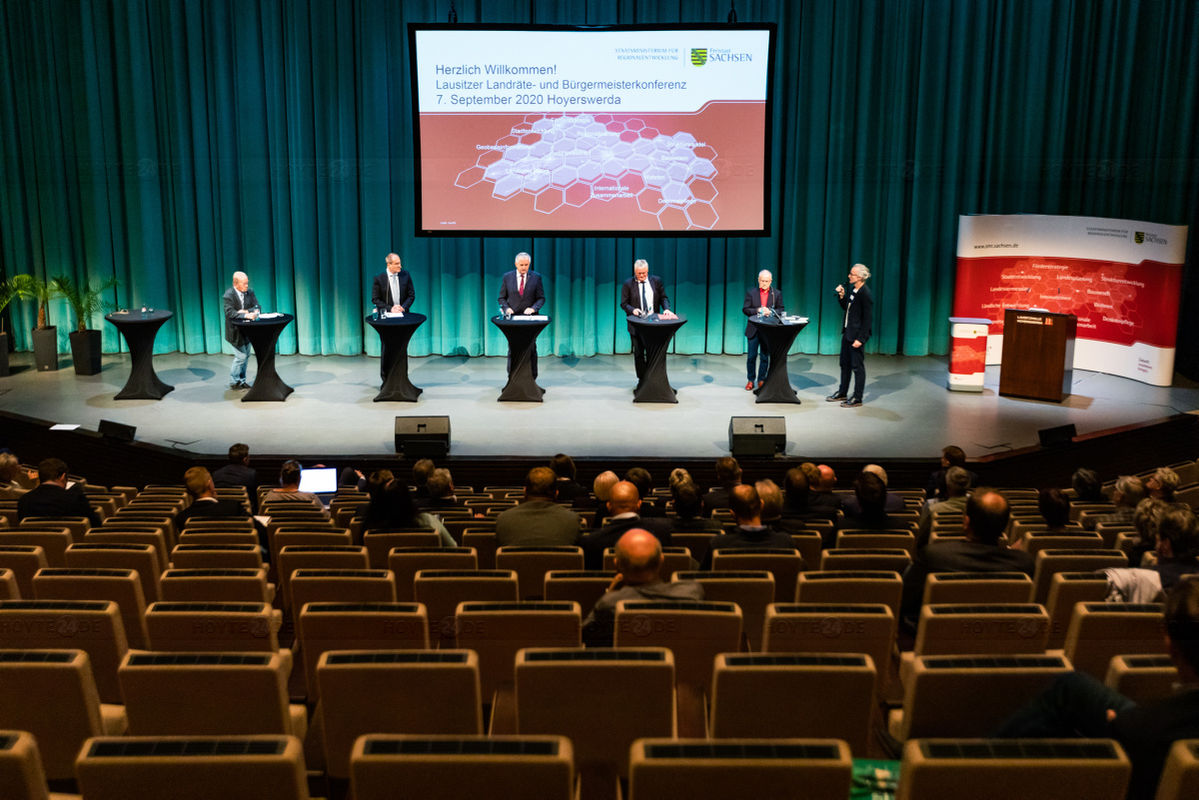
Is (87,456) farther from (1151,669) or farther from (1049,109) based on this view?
(1049,109)

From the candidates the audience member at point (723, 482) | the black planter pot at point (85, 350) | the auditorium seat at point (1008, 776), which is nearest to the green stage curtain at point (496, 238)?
the black planter pot at point (85, 350)

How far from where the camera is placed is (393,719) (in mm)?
2607

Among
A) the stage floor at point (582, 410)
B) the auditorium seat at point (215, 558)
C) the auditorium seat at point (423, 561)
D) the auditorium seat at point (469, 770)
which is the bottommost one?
the stage floor at point (582, 410)

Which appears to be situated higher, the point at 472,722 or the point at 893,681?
the point at 472,722

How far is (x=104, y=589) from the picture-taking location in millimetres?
3684

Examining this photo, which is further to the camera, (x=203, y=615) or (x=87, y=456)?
(x=87, y=456)

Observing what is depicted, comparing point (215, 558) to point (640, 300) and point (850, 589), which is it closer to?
point (850, 589)

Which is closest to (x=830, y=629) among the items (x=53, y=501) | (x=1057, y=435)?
(x=53, y=501)

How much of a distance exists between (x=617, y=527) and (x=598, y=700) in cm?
224

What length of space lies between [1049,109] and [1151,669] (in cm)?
1157

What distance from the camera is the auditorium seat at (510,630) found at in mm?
3178

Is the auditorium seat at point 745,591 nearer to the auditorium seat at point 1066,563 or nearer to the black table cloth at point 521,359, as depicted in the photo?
the auditorium seat at point 1066,563

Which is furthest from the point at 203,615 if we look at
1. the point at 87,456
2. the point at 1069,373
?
the point at 1069,373

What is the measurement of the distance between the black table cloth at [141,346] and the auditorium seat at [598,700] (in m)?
8.63
